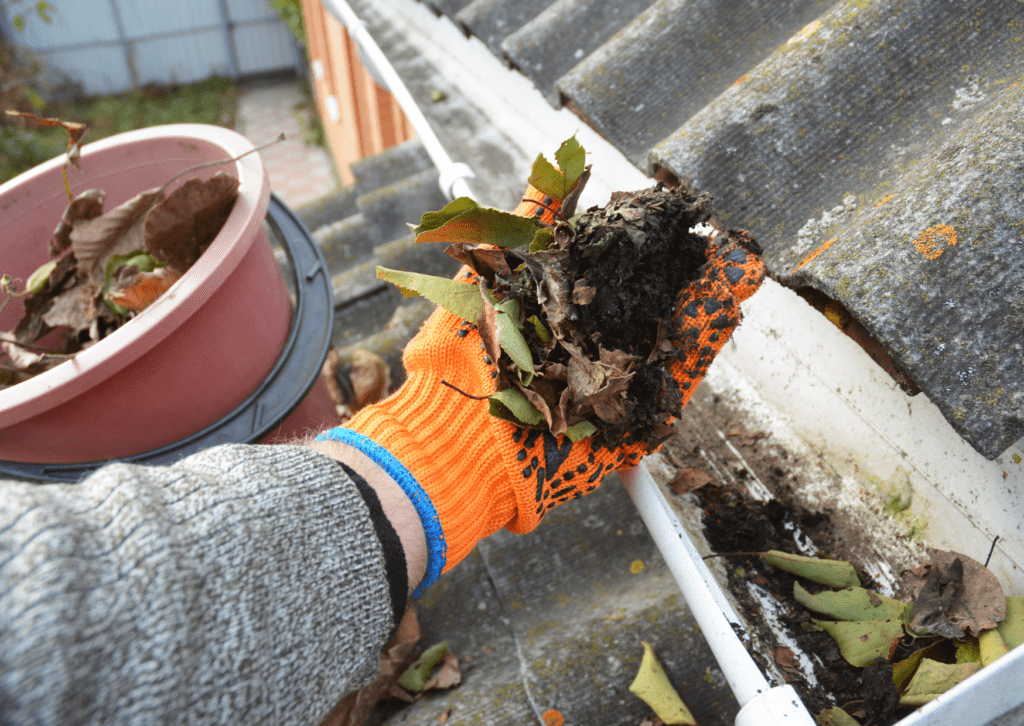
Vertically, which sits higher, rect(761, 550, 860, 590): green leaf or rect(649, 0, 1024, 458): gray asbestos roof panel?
rect(649, 0, 1024, 458): gray asbestos roof panel

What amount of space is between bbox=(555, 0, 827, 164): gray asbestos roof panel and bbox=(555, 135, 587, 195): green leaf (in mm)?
293

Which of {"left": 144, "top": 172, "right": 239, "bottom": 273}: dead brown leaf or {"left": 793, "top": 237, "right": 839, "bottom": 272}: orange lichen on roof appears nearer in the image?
{"left": 793, "top": 237, "right": 839, "bottom": 272}: orange lichen on roof

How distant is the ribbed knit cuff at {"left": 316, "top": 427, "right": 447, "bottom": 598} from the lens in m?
0.90

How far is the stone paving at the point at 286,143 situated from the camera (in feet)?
25.6

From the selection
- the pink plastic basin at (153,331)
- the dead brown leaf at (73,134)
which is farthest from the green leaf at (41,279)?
the dead brown leaf at (73,134)

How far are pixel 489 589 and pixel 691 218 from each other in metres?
0.79

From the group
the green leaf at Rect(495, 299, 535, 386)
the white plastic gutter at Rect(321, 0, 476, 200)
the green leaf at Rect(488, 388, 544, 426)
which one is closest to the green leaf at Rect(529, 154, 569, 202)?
the green leaf at Rect(495, 299, 535, 386)

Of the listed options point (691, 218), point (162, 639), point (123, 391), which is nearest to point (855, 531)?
point (691, 218)

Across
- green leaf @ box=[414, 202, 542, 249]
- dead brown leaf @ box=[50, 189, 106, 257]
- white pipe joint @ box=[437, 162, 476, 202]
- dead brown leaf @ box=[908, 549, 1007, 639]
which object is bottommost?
dead brown leaf @ box=[908, 549, 1007, 639]

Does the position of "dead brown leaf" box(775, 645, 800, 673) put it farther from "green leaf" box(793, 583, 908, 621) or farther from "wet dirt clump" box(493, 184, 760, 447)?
"wet dirt clump" box(493, 184, 760, 447)

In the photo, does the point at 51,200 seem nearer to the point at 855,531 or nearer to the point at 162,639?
the point at 162,639

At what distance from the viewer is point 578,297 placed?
81 cm

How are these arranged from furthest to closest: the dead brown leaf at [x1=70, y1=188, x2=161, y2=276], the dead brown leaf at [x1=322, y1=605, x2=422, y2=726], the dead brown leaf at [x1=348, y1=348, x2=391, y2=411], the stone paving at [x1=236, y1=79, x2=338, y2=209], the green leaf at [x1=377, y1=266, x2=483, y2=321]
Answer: the stone paving at [x1=236, y1=79, x2=338, y2=209] < the dead brown leaf at [x1=348, y1=348, x2=391, y2=411] < the dead brown leaf at [x1=70, y1=188, x2=161, y2=276] < the dead brown leaf at [x1=322, y1=605, x2=422, y2=726] < the green leaf at [x1=377, y1=266, x2=483, y2=321]

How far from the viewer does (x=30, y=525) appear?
1.67ft
